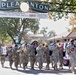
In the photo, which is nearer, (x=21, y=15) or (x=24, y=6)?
(x=24, y=6)

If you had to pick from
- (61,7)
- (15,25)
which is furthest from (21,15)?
(15,25)

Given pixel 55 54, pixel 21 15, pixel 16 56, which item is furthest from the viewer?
pixel 16 56

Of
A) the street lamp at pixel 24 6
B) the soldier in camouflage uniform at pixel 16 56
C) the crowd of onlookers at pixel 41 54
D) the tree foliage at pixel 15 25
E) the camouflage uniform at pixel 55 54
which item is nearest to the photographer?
the camouflage uniform at pixel 55 54

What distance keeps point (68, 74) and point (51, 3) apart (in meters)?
5.15

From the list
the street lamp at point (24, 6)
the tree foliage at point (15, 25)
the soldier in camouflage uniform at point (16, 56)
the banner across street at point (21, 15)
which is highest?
the street lamp at point (24, 6)

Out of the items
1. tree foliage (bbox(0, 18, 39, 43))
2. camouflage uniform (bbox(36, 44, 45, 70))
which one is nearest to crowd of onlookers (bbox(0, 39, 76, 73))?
camouflage uniform (bbox(36, 44, 45, 70))

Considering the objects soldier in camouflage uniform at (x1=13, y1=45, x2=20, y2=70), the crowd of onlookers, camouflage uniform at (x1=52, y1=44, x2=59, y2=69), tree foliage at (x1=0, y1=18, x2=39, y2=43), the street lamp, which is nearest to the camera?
camouflage uniform at (x1=52, y1=44, x2=59, y2=69)

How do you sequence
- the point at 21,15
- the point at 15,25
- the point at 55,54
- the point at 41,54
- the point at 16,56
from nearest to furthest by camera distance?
the point at 55,54, the point at 41,54, the point at 21,15, the point at 16,56, the point at 15,25

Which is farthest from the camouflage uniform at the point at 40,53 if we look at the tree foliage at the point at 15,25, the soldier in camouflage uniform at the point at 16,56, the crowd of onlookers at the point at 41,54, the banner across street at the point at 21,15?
the tree foliage at the point at 15,25

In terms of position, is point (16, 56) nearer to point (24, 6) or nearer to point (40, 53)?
point (40, 53)

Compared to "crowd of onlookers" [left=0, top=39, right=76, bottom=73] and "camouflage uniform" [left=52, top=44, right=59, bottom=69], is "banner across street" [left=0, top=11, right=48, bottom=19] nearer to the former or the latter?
"crowd of onlookers" [left=0, top=39, right=76, bottom=73]

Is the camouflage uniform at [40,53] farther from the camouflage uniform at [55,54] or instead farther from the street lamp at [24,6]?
the street lamp at [24,6]

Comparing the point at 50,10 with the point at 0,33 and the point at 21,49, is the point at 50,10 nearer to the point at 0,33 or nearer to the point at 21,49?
the point at 21,49

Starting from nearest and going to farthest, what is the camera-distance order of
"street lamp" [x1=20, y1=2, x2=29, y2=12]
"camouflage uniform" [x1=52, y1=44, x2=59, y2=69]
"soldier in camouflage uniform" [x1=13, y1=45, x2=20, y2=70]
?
"camouflage uniform" [x1=52, y1=44, x2=59, y2=69] < "street lamp" [x1=20, y1=2, x2=29, y2=12] < "soldier in camouflage uniform" [x1=13, y1=45, x2=20, y2=70]
